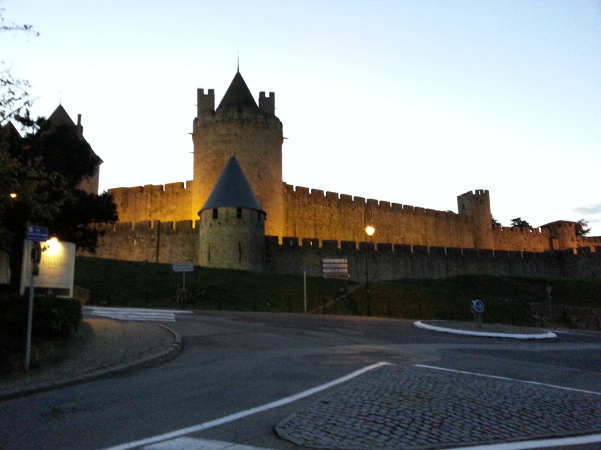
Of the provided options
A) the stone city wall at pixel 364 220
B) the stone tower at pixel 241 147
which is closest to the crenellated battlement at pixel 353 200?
the stone city wall at pixel 364 220

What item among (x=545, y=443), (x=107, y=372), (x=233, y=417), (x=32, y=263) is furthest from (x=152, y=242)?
(x=545, y=443)

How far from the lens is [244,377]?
7355 mm

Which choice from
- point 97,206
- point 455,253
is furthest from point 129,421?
point 455,253

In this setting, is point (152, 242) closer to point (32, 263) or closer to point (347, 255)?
point (347, 255)

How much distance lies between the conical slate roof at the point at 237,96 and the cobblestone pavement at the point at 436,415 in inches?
1528

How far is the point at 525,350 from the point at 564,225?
5917 centimetres

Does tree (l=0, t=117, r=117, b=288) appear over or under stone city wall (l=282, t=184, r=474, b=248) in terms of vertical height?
under

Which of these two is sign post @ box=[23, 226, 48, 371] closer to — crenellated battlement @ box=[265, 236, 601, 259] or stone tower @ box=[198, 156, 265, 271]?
crenellated battlement @ box=[265, 236, 601, 259]

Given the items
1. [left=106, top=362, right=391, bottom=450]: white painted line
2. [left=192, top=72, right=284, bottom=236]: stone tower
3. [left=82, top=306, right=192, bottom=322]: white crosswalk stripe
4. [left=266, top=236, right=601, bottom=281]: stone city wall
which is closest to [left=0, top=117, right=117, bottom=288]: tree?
[left=82, top=306, right=192, bottom=322]: white crosswalk stripe

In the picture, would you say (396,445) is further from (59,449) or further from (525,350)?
(525,350)

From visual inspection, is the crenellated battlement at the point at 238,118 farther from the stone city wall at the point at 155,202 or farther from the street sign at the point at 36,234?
the street sign at the point at 36,234

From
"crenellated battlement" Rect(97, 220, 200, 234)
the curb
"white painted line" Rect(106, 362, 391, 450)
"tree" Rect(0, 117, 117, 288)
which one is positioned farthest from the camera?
"crenellated battlement" Rect(97, 220, 200, 234)

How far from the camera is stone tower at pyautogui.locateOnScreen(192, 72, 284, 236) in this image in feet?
137

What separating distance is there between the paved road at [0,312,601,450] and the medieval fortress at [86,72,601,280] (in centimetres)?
1919
